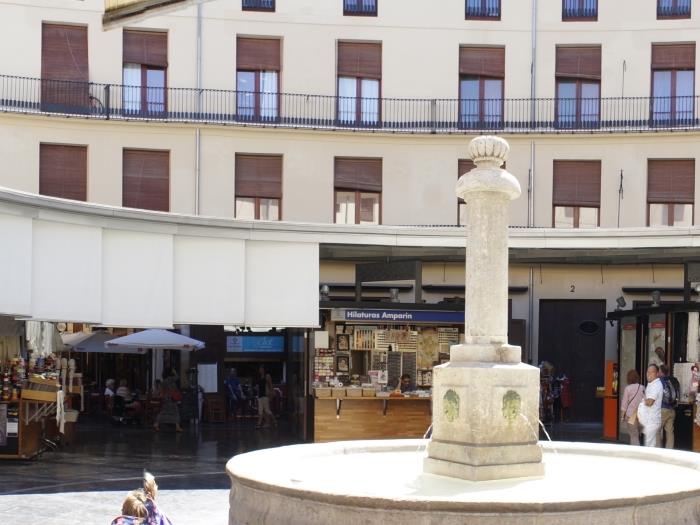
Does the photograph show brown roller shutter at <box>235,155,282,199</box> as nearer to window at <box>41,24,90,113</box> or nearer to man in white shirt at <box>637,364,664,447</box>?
window at <box>41,24,90,113</box>

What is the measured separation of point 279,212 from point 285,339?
4.99 metres

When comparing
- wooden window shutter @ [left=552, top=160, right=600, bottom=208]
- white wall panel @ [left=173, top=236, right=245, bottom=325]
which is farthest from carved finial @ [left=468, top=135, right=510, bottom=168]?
wooden window shutter @ [left=552, top=160, right=600, bottom=208]

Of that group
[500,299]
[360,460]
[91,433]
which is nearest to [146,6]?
[500,299]

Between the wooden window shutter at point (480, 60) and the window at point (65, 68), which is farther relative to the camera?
the wooden window shutter at point (480, 60)

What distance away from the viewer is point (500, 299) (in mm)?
11594

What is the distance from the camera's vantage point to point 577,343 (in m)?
33.1

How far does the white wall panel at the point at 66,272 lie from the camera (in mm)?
18359

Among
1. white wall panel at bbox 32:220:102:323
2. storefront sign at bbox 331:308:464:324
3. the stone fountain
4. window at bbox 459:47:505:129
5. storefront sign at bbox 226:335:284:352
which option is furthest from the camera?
storefront sign at bbox 226:335:284:352

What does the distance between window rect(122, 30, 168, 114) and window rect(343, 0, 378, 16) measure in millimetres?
5255

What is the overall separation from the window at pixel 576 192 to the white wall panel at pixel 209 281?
47.0 ft

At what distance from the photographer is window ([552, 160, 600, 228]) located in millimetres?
33062

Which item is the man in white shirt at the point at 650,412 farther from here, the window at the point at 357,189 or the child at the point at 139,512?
the window at the point at 357,189

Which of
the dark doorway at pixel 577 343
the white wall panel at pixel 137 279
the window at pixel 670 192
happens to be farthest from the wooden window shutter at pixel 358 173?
the white wall panel at pixel 137 279

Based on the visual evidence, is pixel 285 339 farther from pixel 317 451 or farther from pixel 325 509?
pixel 325 509
